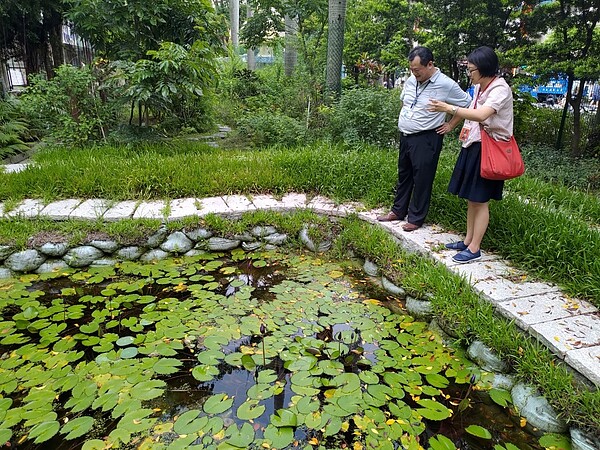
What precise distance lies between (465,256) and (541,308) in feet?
2.27

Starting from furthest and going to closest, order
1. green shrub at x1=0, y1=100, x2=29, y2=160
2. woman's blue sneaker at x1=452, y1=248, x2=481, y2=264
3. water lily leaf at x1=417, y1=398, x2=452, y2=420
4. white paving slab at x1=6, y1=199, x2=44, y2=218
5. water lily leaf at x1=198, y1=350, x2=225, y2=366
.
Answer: green shrub at x1=0, y1=100, x2=29, y2=160 < white paving slab at x1=6, y1=199, x2=44, y2=218 < woman's blue sneaker at x1=452, y1=248, x2=481, y2=264 < water lily leaf at x1=198, y1=350, x2=225, y2=366 < water lily leaf at x1=417, y1=398, x2=452, y2=420

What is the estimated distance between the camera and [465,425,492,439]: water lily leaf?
2091mm

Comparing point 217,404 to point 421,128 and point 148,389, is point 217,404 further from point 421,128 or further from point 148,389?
point 421,128

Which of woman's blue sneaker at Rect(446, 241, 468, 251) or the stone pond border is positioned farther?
woman's blue sneaker at Rect(446, 241, 468, 251)

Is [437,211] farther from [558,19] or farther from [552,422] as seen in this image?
[558,19]

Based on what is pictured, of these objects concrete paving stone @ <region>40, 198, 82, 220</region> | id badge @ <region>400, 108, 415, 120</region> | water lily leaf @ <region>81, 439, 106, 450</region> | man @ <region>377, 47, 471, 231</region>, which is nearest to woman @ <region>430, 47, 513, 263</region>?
man @ <region>377, 47, 471, 231</region>

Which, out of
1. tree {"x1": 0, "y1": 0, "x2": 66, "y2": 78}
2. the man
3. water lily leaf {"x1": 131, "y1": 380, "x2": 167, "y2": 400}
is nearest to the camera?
water lily leaf {"x1": 131, "y1": 380, "x2": 167, "y2": 400}

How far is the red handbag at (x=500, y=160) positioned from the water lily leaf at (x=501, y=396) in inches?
52.4

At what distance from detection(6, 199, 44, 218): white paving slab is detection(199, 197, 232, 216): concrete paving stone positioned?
1500 millimetres

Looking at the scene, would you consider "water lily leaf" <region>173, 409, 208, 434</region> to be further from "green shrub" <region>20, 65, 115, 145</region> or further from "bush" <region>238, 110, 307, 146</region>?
"green shrub" <region>20, 65, 115, 145</region>

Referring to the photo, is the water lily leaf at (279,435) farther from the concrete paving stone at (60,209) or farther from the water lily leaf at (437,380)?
the concrete paving stone at (60,209)

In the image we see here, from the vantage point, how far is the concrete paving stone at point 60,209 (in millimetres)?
3984

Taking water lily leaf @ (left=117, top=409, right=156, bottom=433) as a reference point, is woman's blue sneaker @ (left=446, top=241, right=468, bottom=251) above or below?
above

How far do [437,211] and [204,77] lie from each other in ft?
11.1
